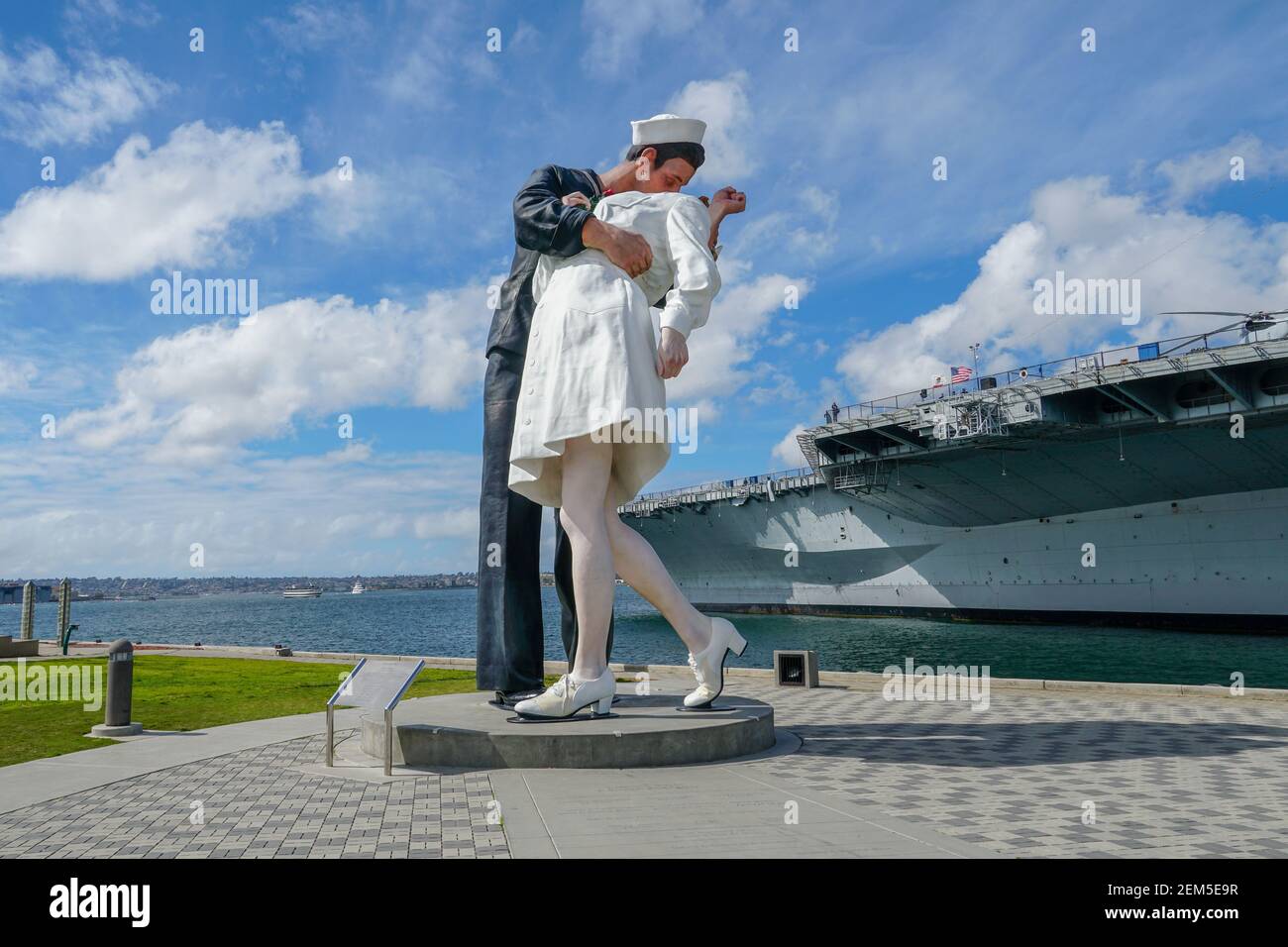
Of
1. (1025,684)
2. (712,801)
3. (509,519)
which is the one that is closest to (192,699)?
(509,519)

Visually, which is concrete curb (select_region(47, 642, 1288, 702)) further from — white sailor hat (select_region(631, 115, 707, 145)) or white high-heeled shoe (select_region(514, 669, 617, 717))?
white sailor hat (select_region(631, 115, 707, 145))

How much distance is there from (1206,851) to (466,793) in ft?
13.8

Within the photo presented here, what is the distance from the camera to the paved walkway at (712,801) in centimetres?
427

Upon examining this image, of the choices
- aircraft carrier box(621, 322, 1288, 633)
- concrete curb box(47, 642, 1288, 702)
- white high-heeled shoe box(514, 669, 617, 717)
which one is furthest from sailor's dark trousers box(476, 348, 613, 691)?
aircraft carrier box(621, 322, 1288, 633)

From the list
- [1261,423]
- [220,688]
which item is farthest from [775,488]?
[220,688]

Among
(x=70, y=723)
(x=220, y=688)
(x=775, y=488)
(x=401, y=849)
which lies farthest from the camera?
(x=775, y=488)

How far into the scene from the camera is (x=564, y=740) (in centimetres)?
638

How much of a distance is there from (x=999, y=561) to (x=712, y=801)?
3927 centimetres

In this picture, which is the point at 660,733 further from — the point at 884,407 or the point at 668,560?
the point at 668,560

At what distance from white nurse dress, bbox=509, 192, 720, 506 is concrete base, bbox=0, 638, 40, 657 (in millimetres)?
19096

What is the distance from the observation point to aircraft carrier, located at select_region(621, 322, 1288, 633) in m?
29.7

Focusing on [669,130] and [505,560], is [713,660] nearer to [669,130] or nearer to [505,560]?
[505,560]

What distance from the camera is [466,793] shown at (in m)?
5.54

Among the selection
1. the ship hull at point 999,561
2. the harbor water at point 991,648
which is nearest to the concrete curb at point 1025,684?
the harbor water at point 991,648
